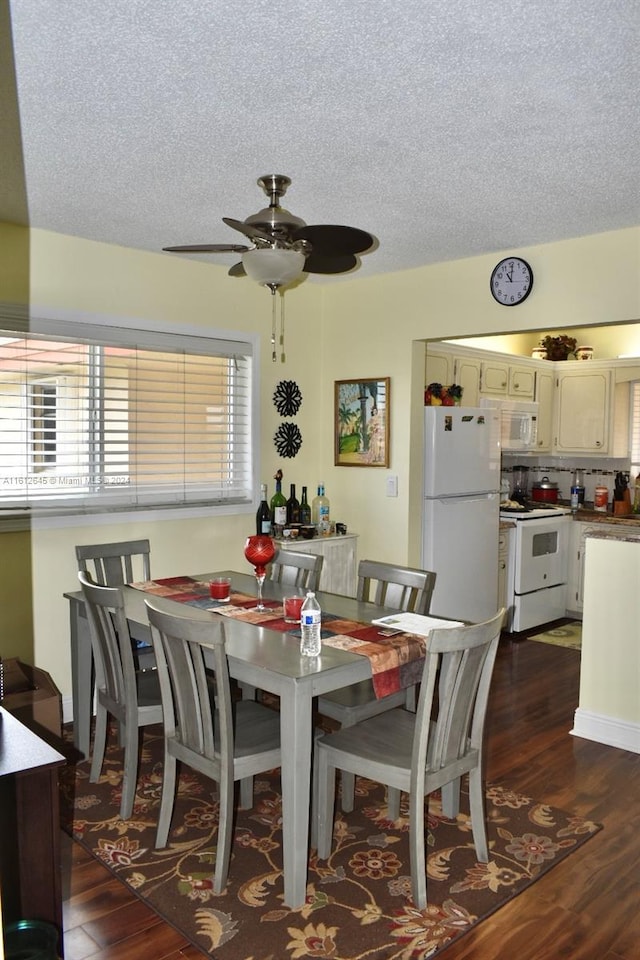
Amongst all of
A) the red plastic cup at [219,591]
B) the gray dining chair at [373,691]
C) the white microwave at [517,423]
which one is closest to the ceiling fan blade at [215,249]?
the red plastic cup at [219,591]

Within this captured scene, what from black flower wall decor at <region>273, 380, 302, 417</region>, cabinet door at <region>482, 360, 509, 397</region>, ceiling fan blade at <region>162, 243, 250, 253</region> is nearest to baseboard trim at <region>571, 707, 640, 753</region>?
black flower wall decor at <region>273, 380, 302, 417</region>

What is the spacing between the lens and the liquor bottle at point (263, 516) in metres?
4.75

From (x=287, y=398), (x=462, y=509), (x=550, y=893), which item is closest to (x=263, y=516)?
(x=287, y=398)

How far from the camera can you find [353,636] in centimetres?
277

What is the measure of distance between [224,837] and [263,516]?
2.50 metres

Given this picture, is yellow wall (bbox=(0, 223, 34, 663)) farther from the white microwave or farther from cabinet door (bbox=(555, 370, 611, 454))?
cabinet door (bbox=(555, 370, 611, 454))

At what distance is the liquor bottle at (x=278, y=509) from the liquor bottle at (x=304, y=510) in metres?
0.13

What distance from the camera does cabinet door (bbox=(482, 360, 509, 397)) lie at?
5.69m

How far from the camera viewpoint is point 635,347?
629 centimetres

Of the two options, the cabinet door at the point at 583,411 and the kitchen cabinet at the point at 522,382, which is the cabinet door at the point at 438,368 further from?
the cabinet door at the point at 583,411

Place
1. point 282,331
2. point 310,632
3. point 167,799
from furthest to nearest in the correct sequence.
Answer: point 282,331 → point 167,799 → point 310,632

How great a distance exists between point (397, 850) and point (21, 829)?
1.39m

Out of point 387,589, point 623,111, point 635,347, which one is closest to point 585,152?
point 623,111

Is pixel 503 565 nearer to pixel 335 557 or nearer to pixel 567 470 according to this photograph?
pixel 335 557
